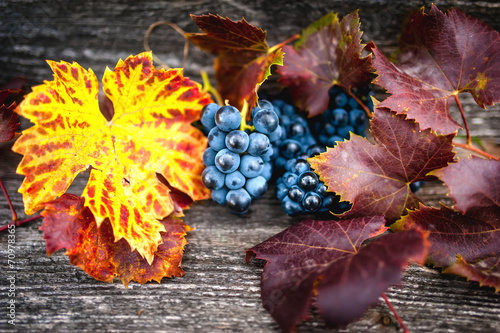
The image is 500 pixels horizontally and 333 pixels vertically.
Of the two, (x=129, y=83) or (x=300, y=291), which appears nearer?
(x=300, y=291)

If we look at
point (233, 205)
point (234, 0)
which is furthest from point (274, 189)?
point (234, 0)

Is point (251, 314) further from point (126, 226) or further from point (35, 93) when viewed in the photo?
point (35, 93)

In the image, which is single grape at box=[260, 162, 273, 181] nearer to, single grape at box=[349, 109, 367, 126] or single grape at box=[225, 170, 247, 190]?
single grape at box=[225, 170, 247, 190]

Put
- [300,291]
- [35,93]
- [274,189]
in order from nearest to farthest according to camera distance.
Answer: [300,291]
[35,93]
[274,189]

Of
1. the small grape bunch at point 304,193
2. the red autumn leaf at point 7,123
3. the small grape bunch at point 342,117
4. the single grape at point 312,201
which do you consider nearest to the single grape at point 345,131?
the small grape bunch at point 342,117

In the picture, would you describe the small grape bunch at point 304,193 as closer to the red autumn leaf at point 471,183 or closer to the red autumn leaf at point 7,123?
the red autumn leaf at point 471,183

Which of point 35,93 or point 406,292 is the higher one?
point 35,93

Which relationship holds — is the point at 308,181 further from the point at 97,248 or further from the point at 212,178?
the point at 97,248
